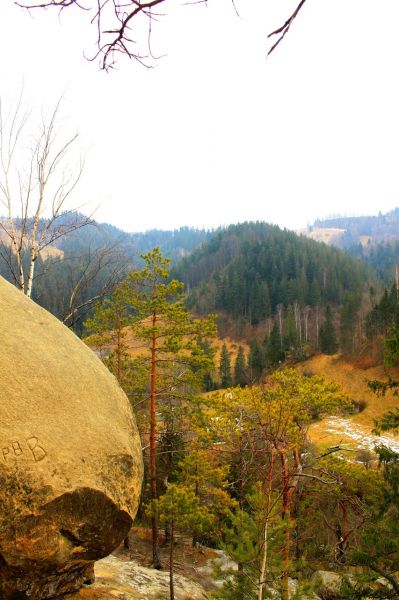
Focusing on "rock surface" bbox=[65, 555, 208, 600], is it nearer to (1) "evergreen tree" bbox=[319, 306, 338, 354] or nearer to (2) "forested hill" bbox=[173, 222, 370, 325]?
(1) "evergreen tree" bbox=[319, 306, 338, 354]

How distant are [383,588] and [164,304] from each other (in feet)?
28.8

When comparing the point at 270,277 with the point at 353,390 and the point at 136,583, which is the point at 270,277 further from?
the point at 136,583

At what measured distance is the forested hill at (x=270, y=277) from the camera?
94.4 m

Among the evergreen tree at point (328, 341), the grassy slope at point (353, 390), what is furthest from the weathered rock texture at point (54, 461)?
the evergreen tree at point (328, 341)

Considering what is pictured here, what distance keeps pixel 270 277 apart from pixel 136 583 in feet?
324

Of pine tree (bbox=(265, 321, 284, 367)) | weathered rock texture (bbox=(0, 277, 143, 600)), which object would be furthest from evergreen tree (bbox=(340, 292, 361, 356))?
weathered rock texture (bbox=(0, 277, 143, 600))

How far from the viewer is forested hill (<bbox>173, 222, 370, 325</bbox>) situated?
94.4m

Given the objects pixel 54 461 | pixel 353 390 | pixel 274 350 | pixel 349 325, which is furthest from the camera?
pixel 349 325

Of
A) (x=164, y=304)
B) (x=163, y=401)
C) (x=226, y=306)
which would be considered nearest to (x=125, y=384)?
(x=163, y=401)

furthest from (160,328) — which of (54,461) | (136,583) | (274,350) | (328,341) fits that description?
(328,341)

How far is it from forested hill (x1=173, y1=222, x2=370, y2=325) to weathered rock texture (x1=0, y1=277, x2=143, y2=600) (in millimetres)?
81774

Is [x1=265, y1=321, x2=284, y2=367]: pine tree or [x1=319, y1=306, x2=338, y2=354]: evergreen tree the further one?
[x1=319, y1=306, x2=338, y2=354]: evergreen tree

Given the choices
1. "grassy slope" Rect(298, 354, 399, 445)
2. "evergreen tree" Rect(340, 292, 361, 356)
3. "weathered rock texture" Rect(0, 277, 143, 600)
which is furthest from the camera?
"evergreen tree" Rect(340, 292, 361, 356)

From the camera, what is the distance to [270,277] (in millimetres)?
105375
